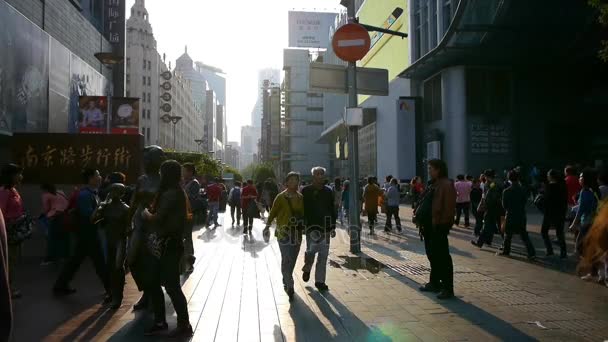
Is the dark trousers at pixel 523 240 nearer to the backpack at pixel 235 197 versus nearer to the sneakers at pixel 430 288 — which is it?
the sneakers at pixel 430 288

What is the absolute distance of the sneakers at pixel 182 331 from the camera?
187 inches

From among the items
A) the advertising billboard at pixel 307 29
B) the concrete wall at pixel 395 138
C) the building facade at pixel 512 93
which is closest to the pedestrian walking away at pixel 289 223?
the building facade at pixel 512 93

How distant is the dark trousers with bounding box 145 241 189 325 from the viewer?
188 inches

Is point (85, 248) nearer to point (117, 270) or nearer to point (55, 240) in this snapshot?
point (117, 270)

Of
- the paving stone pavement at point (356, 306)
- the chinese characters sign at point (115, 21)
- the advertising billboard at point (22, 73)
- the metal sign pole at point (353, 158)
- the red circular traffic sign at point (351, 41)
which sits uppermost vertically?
the chinese characters sign at point (115, 21)

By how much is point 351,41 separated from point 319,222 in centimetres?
472

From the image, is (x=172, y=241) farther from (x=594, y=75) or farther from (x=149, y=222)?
(x=594, y=75)

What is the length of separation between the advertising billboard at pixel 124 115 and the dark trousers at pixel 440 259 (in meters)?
19.4

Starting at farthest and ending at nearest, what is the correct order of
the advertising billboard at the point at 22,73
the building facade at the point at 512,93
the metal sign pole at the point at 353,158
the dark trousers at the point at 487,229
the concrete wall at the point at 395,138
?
1. the concrete wall at the point at 395,138
2. the building facade at the point at 512,93
3. the advertising billboard at the point at 22,73
4. the dark trousers at the point at 487,229
5. the metal sign pole at the point at 353,158

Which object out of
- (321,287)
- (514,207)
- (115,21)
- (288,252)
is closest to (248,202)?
(514,207)

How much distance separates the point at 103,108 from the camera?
23.6 meters

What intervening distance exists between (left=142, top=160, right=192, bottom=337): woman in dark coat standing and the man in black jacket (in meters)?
2.34

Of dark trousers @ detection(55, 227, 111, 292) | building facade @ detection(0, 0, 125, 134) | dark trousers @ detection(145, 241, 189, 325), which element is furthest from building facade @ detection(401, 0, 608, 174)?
dark trousers @ detection(145, 241, 189, 325)

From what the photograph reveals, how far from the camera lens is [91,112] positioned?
2358 cm
